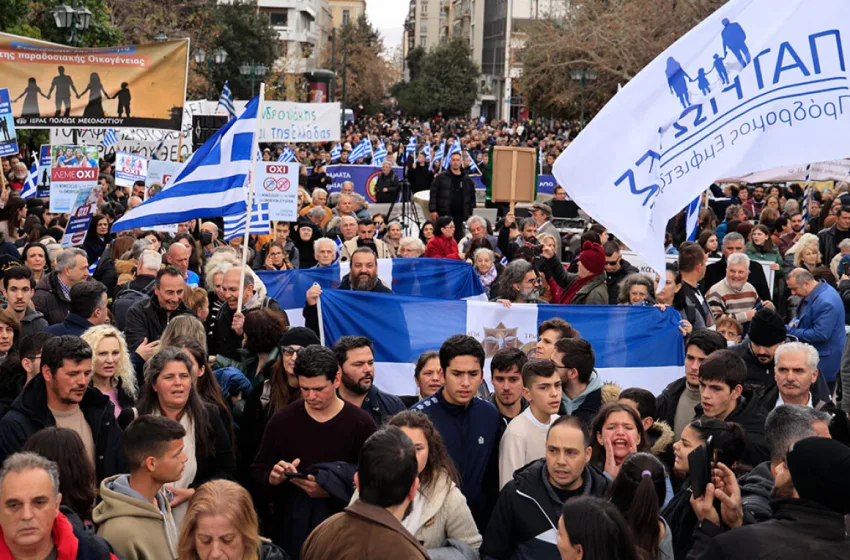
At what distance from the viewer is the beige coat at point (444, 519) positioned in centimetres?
504

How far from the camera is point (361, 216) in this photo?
1520 cm

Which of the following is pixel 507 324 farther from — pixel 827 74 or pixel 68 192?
pixel 68 192

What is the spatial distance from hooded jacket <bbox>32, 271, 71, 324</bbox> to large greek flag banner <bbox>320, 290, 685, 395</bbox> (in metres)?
2.40

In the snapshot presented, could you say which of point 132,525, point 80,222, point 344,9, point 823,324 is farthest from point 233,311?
point 344,9

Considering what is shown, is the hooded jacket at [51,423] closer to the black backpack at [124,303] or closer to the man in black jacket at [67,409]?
the man in black jacket at [67,409]

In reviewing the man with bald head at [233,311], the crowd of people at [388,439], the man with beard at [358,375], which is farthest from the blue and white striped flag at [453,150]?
the man with beard at [358,375]

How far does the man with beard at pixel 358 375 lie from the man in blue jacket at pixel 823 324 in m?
4.17

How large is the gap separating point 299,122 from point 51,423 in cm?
1316

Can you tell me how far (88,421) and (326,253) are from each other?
5787mm

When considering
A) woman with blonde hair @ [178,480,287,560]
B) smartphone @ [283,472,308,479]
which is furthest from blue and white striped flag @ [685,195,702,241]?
woman with blonde hair @ [178,480,287,560]

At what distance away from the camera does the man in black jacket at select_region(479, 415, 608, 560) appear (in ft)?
16.3

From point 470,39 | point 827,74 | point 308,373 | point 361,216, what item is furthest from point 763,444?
point 470,39

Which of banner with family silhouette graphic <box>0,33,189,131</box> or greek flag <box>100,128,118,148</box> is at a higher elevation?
banner with family silhouette graphic <box>0,33,189,131</box>

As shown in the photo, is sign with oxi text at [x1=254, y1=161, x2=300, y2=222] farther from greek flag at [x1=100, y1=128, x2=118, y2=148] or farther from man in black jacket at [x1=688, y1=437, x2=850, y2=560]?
man in black jacket at [x1=688, y1=437, x2=850, y2=560]
